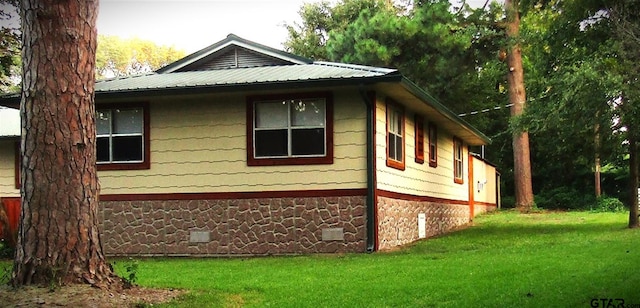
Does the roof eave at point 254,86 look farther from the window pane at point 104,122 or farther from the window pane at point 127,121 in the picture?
the window pane at point 104,122

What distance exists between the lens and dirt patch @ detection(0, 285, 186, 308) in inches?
254

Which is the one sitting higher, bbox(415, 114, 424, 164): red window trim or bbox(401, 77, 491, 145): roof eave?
bbox(401, 77, 491, 145): roof eave

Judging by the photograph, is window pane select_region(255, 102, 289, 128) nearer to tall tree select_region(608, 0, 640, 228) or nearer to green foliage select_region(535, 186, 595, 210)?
tall tree select_region(608, 0, 640, 228)

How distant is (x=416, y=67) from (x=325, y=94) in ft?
49.7

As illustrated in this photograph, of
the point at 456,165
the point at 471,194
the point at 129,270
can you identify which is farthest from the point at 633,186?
the point at 129,270

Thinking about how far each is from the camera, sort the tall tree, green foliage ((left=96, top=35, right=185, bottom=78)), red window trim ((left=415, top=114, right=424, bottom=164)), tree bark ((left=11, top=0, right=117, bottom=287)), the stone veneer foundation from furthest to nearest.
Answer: green foliage ((left=96, top=35, right=185, bottom=78)) < red window trim ((left=415, top=114, right=424, bottom=164)) < the stone veneer foundation < the tall tree < tree bark ((left=11, top=0, right=117, bottom=287))

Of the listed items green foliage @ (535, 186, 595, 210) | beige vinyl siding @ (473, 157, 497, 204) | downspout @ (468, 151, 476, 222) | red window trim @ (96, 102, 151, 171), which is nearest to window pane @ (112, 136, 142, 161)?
red window trim @ (96, 102, 151, 171)

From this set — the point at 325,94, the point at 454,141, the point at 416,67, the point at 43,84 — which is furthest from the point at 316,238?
the point at 416,67

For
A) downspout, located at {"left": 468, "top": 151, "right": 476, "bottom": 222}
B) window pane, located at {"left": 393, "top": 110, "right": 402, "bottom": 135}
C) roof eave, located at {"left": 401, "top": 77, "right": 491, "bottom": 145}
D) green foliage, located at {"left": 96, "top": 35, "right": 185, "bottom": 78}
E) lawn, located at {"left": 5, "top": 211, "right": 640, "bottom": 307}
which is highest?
green foliage, located at {"left": 96, "top": 35, "right": 185, "bottom": 78}

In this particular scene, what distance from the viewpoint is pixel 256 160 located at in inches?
522

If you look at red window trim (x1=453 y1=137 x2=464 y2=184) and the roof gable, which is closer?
the roof gable

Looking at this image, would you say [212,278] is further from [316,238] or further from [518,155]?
[518,155]

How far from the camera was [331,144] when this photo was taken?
42.3 feet

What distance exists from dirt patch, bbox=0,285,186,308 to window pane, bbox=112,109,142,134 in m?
7.29
